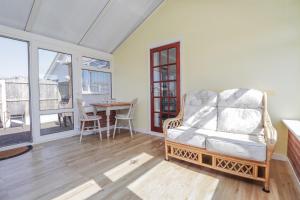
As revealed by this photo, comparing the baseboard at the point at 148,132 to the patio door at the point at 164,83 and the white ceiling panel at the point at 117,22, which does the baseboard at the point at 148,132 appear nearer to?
the patio door at the point at 164,83

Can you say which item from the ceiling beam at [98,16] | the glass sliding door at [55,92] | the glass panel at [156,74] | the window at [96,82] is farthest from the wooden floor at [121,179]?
the ceiling beam at [98,16]

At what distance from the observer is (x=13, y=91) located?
3.61 metres

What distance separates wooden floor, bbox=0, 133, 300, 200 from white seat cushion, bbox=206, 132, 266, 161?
1.08 feet

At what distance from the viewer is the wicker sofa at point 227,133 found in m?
1.71

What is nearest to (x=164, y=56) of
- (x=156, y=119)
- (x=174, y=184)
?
(x=156, y=119)

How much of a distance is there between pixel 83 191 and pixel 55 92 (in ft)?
8.74

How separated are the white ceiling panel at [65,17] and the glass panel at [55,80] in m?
0.46

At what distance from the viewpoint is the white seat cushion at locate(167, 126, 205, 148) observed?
2.07 metres

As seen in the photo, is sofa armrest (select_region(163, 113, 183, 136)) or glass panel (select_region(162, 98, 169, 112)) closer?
sofa armrest (select_region(163, 113, 183, 136))

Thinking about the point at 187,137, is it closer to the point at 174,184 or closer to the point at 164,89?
the point at 174,184

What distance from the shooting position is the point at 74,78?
3.76m

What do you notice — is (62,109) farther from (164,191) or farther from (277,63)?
(277,63)

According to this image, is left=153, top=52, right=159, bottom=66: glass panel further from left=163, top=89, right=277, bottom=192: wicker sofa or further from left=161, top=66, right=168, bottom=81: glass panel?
left=163, top=89, right=277, bottom=192: wicker sofa

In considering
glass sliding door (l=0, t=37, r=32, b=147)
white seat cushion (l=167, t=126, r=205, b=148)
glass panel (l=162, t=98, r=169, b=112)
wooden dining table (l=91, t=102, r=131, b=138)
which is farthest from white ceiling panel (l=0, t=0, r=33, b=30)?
white seat cushion (l=167, t=126, r=205, b=148)
